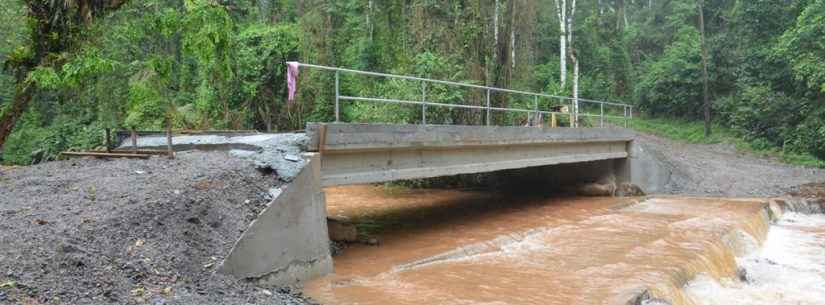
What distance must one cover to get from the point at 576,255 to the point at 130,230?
6.81 meters

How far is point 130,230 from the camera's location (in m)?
5.73

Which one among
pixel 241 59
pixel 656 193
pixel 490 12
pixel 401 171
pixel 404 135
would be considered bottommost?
pixel 656 193

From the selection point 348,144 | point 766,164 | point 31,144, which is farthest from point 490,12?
point 31,144

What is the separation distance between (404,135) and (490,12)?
10.4 meters

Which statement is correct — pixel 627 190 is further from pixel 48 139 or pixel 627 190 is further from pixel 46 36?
pixel 48 139

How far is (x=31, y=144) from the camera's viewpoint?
83.9 ft

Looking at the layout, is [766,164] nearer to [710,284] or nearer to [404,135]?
Answer: [710,284]

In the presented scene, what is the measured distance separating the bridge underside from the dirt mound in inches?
51.9

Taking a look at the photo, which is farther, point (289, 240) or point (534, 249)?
point (534, 249)

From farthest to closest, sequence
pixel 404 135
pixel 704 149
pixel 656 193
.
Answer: pixel 704 149 → pixel 656 193 → pixel 404 135

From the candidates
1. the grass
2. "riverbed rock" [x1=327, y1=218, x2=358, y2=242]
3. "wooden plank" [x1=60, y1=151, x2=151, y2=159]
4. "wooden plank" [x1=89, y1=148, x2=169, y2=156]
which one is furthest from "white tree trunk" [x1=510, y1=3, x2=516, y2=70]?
the grass

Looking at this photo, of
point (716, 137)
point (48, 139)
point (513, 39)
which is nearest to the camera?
point (513, 39)

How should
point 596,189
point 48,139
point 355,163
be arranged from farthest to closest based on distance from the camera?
point 48,139 < point 596,189 < point 355,163

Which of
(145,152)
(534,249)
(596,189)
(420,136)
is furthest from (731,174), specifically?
(145,152)
